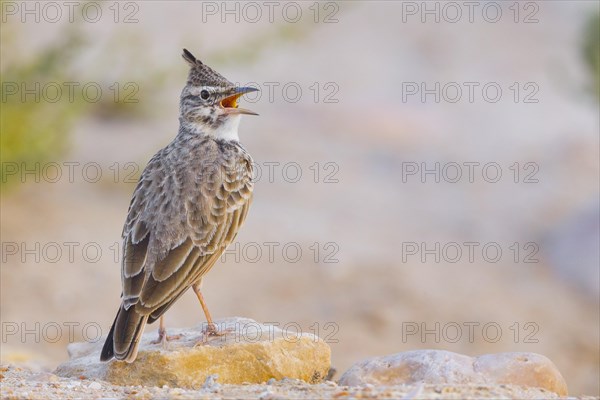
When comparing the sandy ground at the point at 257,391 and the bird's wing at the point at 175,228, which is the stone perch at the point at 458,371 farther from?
the bird's wing at the point at 175,228

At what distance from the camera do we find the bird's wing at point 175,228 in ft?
20.0

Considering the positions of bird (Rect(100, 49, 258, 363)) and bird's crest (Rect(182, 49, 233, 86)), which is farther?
bird's crest (Rect(182, 49, 233, 86))

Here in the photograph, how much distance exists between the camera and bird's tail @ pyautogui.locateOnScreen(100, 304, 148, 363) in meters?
5.82

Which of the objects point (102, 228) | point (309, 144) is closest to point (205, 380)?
point (102, 228)

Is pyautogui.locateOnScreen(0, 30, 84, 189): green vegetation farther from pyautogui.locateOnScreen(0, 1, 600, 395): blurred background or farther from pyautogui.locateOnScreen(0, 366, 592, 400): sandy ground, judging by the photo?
pyautogui.locateOnScreen(0, 366, 592, 400): sandy ground

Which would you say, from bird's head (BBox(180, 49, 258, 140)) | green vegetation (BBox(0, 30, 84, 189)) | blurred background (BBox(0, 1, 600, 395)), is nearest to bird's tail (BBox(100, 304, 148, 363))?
bird's head (BBox(180, 49, 258, 140))

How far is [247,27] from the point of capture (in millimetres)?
20656

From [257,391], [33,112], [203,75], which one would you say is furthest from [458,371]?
[33,112]

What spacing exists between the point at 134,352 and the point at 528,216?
8194 mm

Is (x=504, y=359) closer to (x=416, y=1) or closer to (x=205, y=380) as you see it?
(x=205, y=380)

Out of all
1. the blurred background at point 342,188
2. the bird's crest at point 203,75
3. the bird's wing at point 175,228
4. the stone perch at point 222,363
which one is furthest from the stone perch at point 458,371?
the blurred background at point 342,188

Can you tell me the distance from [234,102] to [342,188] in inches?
272

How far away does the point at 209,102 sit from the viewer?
704 cm

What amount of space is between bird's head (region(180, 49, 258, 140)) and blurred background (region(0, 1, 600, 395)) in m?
2.35
